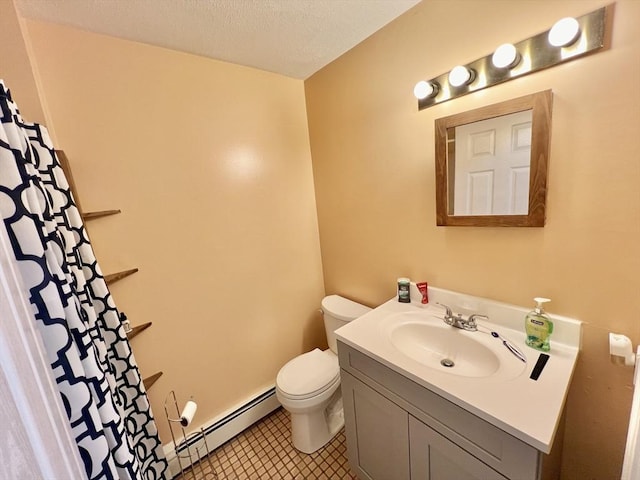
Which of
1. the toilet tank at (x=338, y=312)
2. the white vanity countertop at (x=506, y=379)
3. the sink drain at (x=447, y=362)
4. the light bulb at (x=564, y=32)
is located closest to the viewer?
the white vanity countertop at (x=506, y=379)

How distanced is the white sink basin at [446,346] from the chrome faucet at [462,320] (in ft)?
0.06

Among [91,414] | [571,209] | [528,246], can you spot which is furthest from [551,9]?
[91,414]

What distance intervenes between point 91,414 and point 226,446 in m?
1.38

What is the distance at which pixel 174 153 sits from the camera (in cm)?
139

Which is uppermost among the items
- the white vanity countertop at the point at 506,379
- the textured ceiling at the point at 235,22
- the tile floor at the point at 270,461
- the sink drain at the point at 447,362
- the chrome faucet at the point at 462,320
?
the textured ceiling at the point at 235,22

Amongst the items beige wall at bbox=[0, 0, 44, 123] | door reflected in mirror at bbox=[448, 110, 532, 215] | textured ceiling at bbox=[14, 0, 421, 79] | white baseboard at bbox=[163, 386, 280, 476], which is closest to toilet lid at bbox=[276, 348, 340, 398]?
white baseboard at bbox=[163, 386, 280, 476]

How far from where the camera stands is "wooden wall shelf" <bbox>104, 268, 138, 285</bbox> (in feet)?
3.98

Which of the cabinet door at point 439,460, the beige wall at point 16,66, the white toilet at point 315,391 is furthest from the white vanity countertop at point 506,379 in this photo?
the beige wall at point 16,66

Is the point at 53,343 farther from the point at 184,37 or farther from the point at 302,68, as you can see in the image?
the point at 302,68

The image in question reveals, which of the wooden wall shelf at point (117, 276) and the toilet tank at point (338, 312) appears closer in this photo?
the wooden wall shelf at point (117, 276)

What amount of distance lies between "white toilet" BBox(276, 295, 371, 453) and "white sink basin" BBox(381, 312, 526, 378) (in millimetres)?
445

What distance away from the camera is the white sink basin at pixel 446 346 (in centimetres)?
103

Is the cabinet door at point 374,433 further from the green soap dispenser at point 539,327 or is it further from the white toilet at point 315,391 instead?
the green soap dispenser at point 539,327

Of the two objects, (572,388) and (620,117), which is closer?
(620,117)
